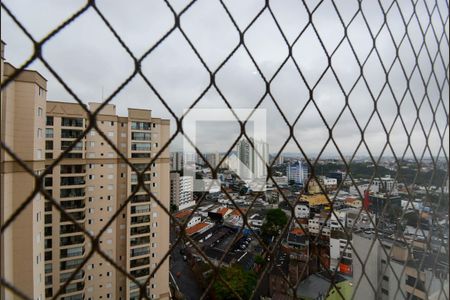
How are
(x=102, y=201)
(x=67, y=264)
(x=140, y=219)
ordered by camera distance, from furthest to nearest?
(x=140, y=219) < (x=102, y=201) < (x=67, y=264)

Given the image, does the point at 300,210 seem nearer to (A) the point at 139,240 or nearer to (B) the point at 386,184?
(B) the point at 386,184

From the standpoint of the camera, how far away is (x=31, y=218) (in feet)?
3.71

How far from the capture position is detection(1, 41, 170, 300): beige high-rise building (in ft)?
1.55

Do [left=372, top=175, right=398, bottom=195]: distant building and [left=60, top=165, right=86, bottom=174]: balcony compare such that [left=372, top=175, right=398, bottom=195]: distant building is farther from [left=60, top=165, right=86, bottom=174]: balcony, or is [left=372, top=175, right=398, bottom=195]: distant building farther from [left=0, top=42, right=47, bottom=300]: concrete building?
[left=60, top=165, right=86, bottom=174]: balcony

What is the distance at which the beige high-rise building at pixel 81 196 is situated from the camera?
473 millimetres

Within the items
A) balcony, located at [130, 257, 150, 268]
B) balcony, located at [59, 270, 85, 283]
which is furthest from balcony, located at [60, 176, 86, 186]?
balcony, located at [130, 257, 150, 268]

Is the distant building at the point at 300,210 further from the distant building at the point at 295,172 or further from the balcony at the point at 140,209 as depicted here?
the balcony at the point at 140,209

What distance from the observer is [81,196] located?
2361 mm

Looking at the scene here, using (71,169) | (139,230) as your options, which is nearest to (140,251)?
(139,230)

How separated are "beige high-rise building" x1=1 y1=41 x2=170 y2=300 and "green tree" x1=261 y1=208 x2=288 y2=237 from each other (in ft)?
0.84

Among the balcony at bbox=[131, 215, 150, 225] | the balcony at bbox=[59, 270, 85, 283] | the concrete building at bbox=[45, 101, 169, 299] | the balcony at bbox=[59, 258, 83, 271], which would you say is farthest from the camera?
the balcony at bbox=[131, 215, 150, 225]

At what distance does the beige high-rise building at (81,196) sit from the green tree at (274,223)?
0.25m

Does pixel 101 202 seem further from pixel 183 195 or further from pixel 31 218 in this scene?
pixel 183 195

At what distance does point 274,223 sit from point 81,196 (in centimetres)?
221
